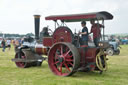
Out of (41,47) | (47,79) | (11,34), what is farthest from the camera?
(11,34)

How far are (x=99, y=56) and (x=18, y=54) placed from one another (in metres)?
3.84

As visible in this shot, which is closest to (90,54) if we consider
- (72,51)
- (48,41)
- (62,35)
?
(72,51)

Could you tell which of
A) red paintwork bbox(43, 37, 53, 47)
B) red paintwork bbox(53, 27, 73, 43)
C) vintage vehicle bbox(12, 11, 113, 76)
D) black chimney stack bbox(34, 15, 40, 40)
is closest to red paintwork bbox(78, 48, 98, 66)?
vintage vehicle bbox(12, 11, 113, 76)

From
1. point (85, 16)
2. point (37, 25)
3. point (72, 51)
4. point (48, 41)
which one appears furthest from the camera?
point (37, 25)

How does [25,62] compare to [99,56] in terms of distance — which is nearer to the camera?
[99,56]

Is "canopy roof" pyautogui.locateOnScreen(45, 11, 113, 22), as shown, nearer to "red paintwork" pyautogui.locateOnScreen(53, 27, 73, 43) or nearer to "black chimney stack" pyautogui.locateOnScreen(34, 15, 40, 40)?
"red paintwork" pyautogui.locateOnScreen(53, 27, 73, 43)

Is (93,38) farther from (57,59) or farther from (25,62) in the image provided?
(25,62)

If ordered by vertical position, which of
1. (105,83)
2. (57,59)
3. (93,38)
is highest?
(93,38)

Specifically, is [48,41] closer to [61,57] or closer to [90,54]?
[61,57]

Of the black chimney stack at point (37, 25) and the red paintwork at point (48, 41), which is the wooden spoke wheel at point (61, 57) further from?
the black chimney stack at point (37, 25)

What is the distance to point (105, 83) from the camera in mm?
5496

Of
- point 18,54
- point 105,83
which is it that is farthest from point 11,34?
point 105,83

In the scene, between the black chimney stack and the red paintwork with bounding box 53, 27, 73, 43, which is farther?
the black chimney stack

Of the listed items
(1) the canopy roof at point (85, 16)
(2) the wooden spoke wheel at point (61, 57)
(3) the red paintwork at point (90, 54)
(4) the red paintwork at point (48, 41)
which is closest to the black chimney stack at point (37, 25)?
(4) the red paintwork at point (48, 41)
